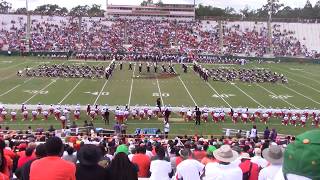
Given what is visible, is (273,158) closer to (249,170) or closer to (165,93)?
(249,170)

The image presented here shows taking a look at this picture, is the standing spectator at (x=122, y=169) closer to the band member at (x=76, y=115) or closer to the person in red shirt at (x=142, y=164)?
the person in red shirt at (x=142, y=164)

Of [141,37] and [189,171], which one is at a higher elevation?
[141,37]

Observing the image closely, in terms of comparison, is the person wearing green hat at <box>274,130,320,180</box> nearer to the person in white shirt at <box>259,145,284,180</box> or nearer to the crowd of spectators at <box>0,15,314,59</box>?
Answer: the person in white shirt at <box>259,145,284,180</box>

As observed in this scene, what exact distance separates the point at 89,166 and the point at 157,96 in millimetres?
26878

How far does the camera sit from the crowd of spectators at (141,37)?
202 ft

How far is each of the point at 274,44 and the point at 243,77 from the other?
1083 inches

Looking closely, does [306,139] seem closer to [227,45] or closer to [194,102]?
[194,102]

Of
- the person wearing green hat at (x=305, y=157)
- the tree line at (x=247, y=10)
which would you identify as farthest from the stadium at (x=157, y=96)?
the tree line at (x=247, y=10)

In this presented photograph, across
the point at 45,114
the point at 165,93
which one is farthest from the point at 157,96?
the point at 45,114

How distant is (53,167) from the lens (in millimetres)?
4453

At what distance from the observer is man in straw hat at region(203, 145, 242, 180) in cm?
477

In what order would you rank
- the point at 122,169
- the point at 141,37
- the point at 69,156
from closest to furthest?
the point at 122,169 → the point at 69,156 → the point at 141,37

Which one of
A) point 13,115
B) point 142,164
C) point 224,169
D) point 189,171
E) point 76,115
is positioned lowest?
point 76,115

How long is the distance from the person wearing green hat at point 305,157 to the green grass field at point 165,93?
20323 millimetres
